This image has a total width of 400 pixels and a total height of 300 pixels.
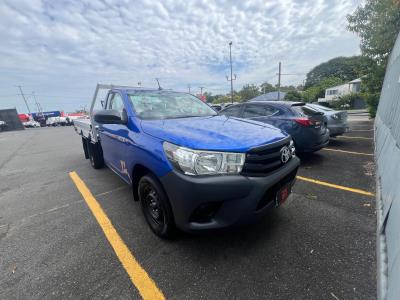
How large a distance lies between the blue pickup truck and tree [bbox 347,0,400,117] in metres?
11.3

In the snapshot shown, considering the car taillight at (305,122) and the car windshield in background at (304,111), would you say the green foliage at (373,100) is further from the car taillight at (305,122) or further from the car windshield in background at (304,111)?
the car taillight at (305,122)

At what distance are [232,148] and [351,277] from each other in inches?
62.1

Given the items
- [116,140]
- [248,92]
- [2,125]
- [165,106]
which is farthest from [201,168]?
[248,92]

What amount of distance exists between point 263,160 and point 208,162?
58cm

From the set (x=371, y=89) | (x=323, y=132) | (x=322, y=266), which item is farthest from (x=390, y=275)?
(x=371, y=89)

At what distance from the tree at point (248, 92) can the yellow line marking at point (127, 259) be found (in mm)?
73857

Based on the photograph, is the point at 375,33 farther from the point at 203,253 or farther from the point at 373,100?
the point at 203,253

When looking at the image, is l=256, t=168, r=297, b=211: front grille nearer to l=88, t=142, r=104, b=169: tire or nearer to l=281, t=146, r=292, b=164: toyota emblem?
l=281, t=146, r=292, b=164: toyota emblem

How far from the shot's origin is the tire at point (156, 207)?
2246mm

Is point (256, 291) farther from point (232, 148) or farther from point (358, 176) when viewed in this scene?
point (358, 176)

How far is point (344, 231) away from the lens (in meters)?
2.59

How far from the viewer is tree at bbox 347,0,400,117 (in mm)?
9547

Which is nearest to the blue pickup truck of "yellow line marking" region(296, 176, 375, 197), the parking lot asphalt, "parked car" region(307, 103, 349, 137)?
the parking lot asphalt

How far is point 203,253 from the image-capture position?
→ 232cm
